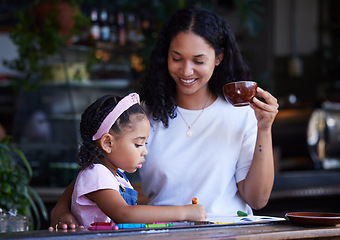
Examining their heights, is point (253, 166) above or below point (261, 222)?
above

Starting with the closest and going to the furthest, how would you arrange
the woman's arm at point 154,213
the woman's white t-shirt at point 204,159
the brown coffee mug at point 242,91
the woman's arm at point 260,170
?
the woman's arm at point 154,213 < the brown coffee mug at point 242,91 < the woman's arm at point 260,170 < the woman's white t-shirt at point 204,159

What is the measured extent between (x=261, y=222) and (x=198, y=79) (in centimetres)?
74

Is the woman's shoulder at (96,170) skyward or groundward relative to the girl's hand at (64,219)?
skyward

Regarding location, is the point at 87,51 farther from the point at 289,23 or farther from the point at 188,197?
the point at 289,23

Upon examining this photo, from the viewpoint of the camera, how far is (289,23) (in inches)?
319

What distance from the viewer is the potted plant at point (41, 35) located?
4242mm

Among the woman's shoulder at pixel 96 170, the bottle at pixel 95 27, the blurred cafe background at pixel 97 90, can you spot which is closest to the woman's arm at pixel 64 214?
the woman's shoulder at pixel 96 170

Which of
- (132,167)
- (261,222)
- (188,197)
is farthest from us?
(188,197)

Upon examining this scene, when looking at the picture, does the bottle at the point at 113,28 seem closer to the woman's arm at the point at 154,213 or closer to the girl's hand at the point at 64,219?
the girl's hand at the point at 64,219

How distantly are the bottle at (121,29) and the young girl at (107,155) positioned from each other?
9.61 ft

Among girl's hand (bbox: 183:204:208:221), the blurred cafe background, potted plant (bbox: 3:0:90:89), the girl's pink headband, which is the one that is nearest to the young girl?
the girl's pink headband

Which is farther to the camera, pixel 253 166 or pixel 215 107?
pixel 215 107

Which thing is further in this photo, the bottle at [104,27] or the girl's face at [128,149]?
the bottle at [104,27]

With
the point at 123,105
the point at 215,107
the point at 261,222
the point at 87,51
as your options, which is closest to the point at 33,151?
the point at 87,51
